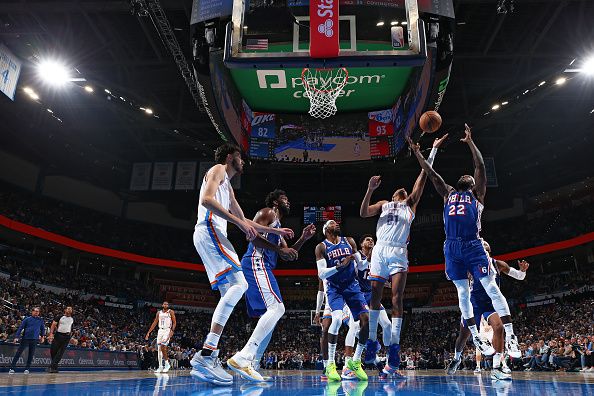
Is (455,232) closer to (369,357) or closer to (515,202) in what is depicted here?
(369,357)

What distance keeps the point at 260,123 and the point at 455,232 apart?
31.8 ft

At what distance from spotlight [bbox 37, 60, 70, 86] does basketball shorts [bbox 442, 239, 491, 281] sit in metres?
15.3

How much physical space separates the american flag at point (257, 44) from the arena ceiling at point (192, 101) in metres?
6.82

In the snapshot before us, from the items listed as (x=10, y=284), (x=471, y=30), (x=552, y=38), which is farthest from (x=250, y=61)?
(x=10, y=284)

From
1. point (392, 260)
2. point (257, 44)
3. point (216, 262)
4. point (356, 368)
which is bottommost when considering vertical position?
point (356, 368)

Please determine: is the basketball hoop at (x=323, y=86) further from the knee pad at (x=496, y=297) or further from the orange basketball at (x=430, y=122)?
the knee pad at (x=496, y=297)

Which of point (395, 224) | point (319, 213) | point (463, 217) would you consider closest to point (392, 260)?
point (395, 224)

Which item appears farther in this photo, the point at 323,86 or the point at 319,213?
the point at 319,213

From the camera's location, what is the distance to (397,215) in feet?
21.5

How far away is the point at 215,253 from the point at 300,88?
9.72m

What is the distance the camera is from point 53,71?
1616cm

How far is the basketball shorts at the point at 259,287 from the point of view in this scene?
500cm

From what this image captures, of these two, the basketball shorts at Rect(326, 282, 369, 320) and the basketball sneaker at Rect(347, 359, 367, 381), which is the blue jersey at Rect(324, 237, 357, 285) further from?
the basketball sneaker at Rect(347, 359, 367, 381)

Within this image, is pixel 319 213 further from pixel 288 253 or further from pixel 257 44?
pixel 288 253
